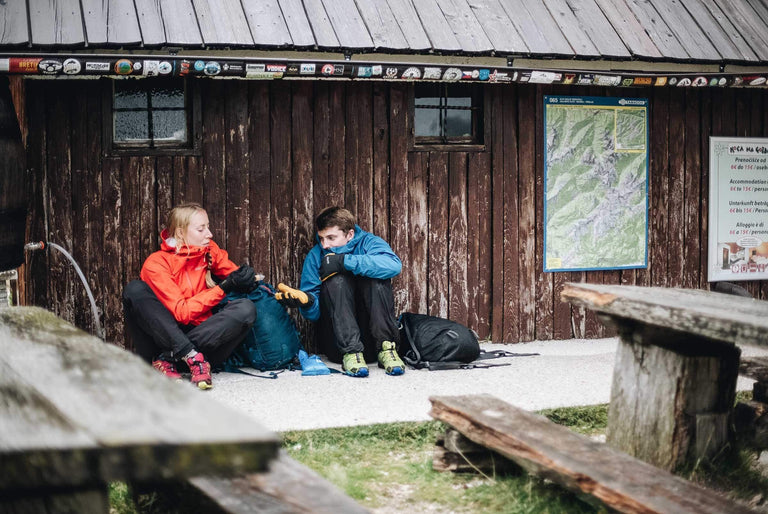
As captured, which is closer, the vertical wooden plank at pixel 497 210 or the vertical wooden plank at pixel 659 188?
the vertical wooden plank at pixel 497 210

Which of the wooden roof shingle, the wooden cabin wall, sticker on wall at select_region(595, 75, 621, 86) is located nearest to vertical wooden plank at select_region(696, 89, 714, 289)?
the wooden cabin wall

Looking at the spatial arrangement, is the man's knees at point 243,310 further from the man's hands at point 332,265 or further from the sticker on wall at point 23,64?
the sticker on wall at point 23,64

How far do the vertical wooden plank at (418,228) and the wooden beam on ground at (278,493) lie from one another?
4131 millimetres

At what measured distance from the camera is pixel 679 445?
3.52 metres

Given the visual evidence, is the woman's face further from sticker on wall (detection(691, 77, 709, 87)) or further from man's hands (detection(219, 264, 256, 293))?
sticker on wall (detection(691, 77, 709, 87))

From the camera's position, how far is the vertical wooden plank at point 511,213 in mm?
7047

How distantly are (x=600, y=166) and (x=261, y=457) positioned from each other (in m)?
6.12

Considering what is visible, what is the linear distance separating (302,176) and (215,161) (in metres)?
0.67

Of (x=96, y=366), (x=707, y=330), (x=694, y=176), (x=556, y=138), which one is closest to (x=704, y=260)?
(x=694, y=176)

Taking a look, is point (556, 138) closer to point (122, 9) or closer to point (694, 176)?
point (694, 176)

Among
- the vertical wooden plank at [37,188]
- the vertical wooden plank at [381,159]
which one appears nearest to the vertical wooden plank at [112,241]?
the vertical wooden plank at [37,188]

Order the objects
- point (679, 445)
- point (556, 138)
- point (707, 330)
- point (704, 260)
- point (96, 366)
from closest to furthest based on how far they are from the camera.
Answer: point (96, 366) → point (707, 330) → point (679, 445) → point (556, 138) → point (704, 260)

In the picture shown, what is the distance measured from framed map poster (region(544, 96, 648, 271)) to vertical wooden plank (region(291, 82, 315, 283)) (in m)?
1.98

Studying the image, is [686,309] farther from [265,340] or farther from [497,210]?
[497,210]
